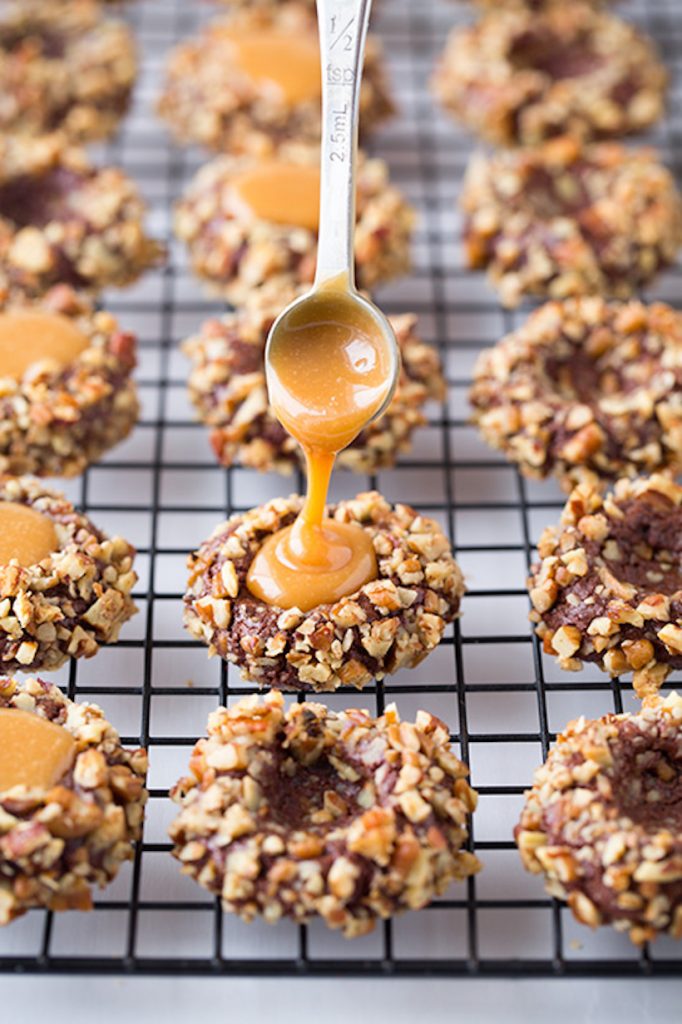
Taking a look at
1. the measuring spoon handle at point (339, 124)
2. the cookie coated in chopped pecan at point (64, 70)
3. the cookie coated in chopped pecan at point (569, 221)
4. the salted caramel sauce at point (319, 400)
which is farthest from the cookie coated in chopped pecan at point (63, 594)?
the cookie coated in chopped pecan at point (64, 70)

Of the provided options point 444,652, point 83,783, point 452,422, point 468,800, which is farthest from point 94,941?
point 452,422

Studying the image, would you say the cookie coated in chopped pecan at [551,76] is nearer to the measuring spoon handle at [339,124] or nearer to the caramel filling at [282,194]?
the caramel filling at [282,194]

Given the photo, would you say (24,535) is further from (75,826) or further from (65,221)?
(65,221)

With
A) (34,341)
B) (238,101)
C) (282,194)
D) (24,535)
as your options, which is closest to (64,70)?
(238,101)

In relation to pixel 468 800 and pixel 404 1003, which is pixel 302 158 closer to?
pixel 468 800

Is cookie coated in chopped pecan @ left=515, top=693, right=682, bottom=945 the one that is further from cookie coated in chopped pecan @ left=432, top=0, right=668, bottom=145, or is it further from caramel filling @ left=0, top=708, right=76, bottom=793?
cookie coated in chopped pecan @ left=432, top=0, right=668, bottom=145
